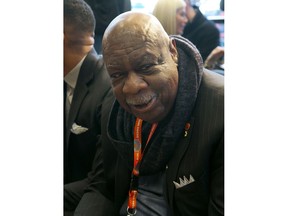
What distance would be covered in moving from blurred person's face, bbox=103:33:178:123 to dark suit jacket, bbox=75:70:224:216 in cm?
14

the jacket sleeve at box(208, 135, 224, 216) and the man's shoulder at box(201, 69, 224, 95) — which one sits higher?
the man's shoulder at box(201, 69, 224, 95)

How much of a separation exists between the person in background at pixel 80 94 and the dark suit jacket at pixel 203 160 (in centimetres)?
43

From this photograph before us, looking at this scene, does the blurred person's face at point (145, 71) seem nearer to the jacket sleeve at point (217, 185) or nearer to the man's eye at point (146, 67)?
the man's eye at point (146, 67)

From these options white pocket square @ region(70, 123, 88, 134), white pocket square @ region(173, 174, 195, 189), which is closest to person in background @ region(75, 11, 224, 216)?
white pocket square @ region(173, 174, 195, 189)

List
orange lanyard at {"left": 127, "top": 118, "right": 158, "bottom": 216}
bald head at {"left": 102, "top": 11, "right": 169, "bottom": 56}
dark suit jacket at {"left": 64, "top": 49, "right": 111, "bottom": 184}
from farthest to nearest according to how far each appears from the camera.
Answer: dark suit jacket at {"left": 64, "top": 49, "right": 111, "bottom": 184} < orange lanyard at {"left": 127, "top": 118, "right": 158, "bottom": 216} < bald head at {"left": 102, "top": 11, "right": 169, "bottom": 56}

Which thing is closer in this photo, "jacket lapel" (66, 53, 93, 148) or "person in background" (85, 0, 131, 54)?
"person in background" (85, 0, 131, 54)

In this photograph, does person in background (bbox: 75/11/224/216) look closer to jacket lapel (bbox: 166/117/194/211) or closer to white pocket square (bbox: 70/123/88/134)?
jacket lapel (bbox: 166/117/194/211)

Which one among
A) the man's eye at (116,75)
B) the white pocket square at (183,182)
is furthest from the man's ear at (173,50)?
the white pocket square at (183,182)

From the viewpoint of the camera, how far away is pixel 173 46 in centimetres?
178

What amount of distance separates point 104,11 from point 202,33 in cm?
46

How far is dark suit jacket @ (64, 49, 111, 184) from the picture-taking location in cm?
195

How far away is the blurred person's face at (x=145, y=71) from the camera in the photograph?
5.75ft
